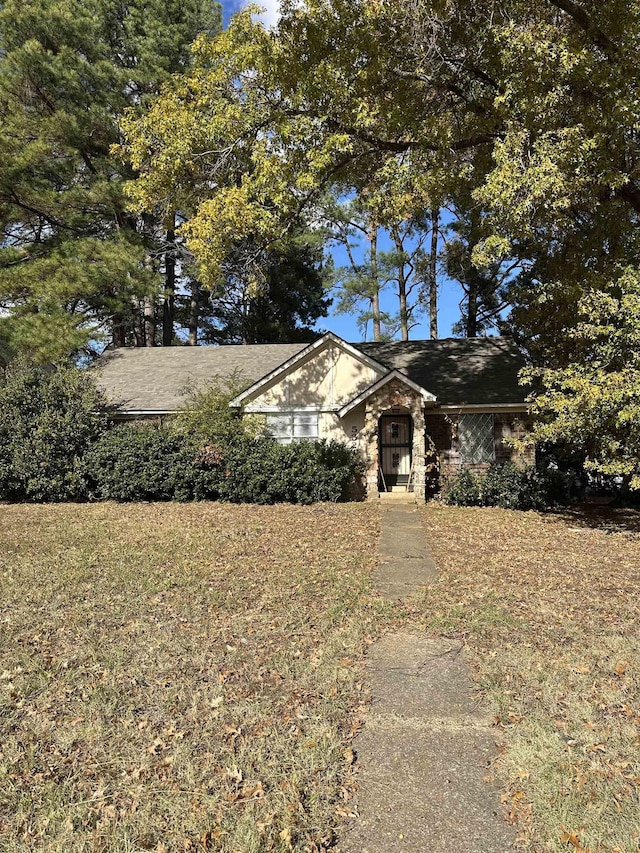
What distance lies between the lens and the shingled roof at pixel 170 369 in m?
17.9

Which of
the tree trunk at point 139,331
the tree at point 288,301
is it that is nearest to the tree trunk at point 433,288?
the tree at point 288,301

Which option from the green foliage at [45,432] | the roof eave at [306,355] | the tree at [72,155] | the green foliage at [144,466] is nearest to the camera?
the green foliage at [144,466]

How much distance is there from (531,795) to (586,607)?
3.81 metres

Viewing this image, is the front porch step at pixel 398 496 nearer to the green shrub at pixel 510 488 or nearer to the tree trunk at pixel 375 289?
the green shrub at pixel 510 488

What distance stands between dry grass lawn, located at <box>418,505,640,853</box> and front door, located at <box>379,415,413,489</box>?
7.29 metres

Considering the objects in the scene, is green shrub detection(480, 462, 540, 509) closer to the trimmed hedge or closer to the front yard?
the trimmed hedge

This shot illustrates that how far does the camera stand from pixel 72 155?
2192 cm

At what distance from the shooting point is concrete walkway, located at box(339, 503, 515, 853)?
2846 millimetres

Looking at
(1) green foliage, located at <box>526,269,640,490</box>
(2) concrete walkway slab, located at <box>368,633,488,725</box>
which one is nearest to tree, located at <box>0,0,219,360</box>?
(1) green foliage, located at <box>526,269,640,490</box>

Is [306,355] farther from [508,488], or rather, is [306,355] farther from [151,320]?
[151,320]

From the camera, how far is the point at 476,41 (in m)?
10.4

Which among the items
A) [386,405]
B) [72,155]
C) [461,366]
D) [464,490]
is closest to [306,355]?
[386,405]

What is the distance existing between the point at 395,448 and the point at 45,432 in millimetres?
10479

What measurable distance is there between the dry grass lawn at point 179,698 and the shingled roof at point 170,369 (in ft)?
31.3
